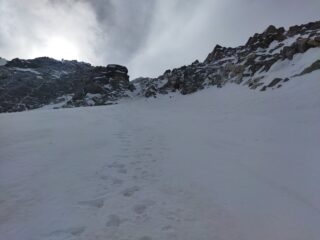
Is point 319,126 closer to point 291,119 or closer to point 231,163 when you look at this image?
point 291,119

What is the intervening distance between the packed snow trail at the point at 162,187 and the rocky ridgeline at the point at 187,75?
58.8 ft

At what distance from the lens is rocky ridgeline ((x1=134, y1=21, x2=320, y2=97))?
32.3 meters

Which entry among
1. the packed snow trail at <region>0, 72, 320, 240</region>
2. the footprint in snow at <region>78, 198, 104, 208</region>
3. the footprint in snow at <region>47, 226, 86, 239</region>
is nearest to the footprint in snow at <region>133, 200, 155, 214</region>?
the packed snow trail at <region>0, 72, 320, 240</region>

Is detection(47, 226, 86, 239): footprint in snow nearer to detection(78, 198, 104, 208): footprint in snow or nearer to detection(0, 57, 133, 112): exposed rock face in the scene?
detection(78, 198, 104, 208): footprint in snow

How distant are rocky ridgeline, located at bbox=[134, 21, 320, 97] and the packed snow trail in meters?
17.9

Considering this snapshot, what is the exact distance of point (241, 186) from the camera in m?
6.50

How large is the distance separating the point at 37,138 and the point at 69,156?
154 inches

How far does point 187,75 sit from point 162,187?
211 feet

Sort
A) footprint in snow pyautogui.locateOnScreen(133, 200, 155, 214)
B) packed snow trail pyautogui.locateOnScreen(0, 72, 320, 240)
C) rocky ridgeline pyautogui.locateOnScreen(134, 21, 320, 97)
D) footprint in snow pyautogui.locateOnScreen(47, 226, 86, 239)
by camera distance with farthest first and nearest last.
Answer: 1. rocky ridgeline pyautogui.locateOnScreen(134, 21, 320, 97)
2. footprint in snow pyautogui.locateOnScreen(133, 200, 155, 214)
3. packed snow trail pyautogui.locateOnScreen(0, 72, 320, 240)
4. footprint in snow pyautogui.locateOnScreen(47, 226, 86, 239)

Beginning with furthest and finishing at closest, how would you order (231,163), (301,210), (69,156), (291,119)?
(291,119) < (69,156) < (231,163) < (301,210)

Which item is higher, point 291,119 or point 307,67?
point 307,67

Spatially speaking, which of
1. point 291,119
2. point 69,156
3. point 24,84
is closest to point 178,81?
point 291,119

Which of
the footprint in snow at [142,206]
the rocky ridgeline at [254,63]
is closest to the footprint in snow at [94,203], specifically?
the footprint in snow at [142,206]

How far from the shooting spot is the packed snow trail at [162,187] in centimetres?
455
